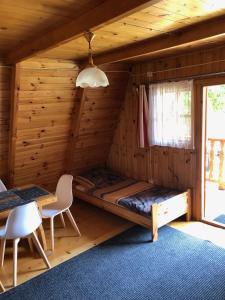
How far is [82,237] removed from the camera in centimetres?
351

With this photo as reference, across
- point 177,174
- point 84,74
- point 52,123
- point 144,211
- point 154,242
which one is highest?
point 84,74

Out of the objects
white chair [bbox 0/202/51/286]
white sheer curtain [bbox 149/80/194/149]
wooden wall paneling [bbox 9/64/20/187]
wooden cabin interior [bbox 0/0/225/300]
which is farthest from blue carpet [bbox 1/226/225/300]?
wooden wall paneling [bbox 9/64/20/187]

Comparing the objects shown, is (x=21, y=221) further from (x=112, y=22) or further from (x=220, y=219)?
(x=220, y=219)

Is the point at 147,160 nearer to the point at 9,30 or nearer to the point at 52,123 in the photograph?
the point at 52,123

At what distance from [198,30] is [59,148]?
2707mm

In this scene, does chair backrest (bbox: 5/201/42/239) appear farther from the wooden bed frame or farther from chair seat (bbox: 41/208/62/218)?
the wooden bed frame

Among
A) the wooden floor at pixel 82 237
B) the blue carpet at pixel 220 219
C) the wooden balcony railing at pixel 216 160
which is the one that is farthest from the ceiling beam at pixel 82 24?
the wooden balcony railing at pixel 216 160

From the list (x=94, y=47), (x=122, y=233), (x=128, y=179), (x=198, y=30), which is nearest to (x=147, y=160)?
(x=128, y=179)

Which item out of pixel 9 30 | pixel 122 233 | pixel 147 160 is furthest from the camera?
pixel 147 160

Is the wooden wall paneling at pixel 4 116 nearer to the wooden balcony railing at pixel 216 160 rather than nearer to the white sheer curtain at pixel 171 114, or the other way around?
the white sheer curtain at pixel 171 114

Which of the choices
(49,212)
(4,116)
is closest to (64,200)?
(49,212)

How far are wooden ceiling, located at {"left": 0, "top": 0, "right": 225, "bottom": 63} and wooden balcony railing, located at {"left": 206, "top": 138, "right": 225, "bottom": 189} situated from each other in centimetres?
254

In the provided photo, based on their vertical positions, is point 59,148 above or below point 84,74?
below

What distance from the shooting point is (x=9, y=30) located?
7.55 feet
